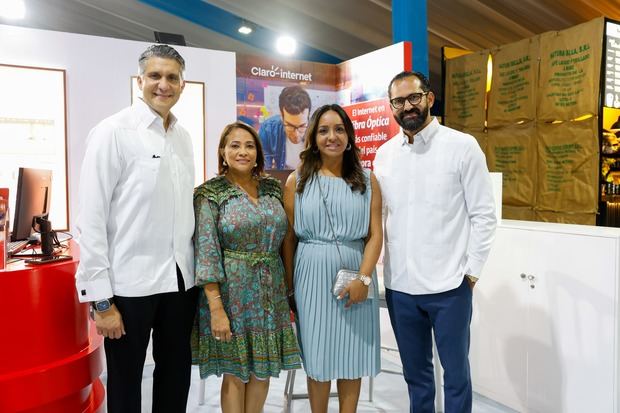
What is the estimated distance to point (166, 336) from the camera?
1951 millimetres

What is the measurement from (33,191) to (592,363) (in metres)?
2.83

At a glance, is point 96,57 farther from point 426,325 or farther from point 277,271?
point 426,325

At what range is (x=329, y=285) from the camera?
214 cm

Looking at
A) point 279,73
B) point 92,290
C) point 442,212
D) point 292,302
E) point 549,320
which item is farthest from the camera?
point 279,73

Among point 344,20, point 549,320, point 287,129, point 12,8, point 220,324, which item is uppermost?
point 344,20

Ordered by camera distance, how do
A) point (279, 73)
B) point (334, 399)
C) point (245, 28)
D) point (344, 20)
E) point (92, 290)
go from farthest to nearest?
point (245, 28), point (344, 20), point (279, 73), point (334, 399), point (92, 290)

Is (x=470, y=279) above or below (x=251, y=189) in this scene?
below

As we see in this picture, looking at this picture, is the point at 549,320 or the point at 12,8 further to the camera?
the point at 12,8

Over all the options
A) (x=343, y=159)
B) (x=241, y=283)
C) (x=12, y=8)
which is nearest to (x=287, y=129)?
(x=12, y=8)

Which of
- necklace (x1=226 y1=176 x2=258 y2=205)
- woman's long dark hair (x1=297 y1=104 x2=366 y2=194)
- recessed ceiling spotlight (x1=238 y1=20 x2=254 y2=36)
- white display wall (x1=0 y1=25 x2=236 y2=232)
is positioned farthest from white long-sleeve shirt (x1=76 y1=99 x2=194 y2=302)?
recessed ceiling spotlight (x1=238 y1=20 x2=254 y2=36)

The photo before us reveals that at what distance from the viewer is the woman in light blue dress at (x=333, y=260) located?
2.15 m

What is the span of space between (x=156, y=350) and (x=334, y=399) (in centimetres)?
147

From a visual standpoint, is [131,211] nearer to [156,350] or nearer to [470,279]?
[156,350]

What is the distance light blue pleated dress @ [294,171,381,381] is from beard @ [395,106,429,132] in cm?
33
